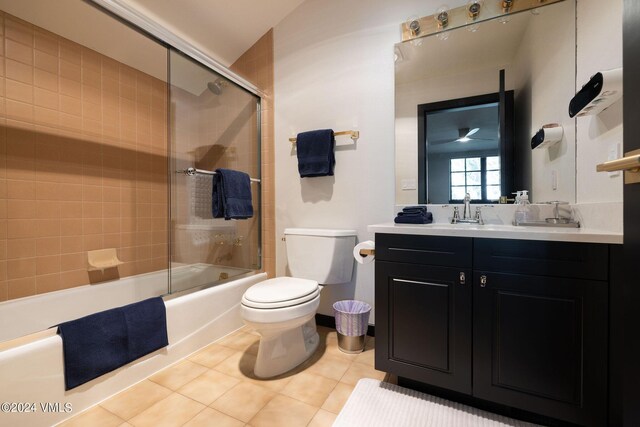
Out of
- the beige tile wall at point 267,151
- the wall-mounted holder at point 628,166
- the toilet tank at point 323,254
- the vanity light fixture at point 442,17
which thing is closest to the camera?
the wall-mounted holder at point 628,166

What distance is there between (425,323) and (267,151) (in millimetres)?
1781

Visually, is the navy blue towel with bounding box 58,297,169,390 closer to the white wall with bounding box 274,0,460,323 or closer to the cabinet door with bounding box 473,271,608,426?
the white wall with bounding box 274,0,460,323

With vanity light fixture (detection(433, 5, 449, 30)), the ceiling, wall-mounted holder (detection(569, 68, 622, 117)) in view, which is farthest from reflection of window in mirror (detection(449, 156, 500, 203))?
the ceiling

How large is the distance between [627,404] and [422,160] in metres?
1.41

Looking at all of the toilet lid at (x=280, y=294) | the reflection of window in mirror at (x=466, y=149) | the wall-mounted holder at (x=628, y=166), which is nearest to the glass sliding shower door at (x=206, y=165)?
the toilet lid at (x=280, y=294)

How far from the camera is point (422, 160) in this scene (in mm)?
1737

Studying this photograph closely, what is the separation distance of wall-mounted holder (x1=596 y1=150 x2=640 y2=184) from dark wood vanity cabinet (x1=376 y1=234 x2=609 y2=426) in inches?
21.6

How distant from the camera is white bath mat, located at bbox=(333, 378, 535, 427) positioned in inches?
43.7

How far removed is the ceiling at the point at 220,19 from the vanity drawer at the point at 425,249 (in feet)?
6.67

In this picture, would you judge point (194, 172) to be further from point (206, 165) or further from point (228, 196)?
point (228, 196)

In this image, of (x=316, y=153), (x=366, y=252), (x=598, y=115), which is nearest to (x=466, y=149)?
(x=598, y=115)

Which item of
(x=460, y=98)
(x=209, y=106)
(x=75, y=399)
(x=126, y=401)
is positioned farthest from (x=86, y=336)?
(x=460, y=98)

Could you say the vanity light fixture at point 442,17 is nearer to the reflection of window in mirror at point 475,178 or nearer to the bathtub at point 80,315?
the reflection of window in mirror at point 475,178

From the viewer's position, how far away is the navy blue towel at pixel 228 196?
6.28ft
